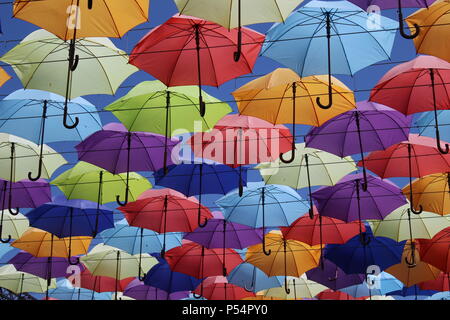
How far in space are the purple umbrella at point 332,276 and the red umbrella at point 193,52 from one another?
8367mm

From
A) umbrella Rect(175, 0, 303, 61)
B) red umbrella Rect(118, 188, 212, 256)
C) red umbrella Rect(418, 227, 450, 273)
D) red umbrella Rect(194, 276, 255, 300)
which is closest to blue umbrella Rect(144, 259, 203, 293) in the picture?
red umbrella Rect(194, 276, 255, 300)

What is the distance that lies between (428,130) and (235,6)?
5.06 metres

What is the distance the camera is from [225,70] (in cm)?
914

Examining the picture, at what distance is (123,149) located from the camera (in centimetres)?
1148

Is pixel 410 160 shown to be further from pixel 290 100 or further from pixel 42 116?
pixel 42 116

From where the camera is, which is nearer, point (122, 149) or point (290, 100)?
point (290, 100)

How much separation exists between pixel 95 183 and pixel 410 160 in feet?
20.7

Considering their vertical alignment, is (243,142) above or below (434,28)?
below

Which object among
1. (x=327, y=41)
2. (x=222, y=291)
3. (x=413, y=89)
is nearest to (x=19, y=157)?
(x=327, y=41)

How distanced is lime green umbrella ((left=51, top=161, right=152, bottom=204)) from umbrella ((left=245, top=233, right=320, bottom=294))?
12.1 ft

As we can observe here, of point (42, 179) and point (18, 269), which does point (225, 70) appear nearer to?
point (42, 179)

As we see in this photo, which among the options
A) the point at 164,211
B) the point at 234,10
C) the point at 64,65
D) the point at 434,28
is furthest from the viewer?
the point at 164,211

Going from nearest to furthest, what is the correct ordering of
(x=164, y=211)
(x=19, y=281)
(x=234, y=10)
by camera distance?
(x=234, y=10)
(x=164, y=211)
(x=19, y=281)
